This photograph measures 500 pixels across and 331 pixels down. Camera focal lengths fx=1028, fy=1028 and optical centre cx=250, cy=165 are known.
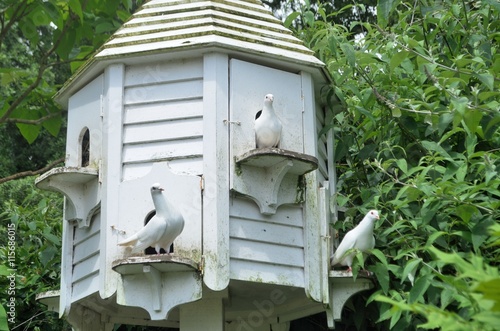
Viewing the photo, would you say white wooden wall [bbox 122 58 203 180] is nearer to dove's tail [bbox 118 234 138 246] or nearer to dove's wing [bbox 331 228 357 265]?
dove's tail [bbox 118 234 138 246]

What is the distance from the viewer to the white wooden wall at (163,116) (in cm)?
741

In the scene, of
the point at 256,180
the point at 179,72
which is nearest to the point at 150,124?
the point at 179,72

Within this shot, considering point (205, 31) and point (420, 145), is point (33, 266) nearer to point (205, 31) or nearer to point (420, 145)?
point (205, 31)

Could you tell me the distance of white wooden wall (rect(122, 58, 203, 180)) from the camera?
741 centimetres

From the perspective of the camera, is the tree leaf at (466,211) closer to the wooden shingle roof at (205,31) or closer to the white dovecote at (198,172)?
the white dovecote at (198,172)

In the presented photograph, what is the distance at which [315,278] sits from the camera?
7375mm

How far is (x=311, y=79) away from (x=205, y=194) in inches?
55.8

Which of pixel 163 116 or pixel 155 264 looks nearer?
pixel 155 264

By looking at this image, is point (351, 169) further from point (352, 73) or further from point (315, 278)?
point (315, 278)

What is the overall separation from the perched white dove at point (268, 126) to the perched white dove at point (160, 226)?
34.3 inches

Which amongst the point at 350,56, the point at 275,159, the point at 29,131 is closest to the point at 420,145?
the point at 350,56

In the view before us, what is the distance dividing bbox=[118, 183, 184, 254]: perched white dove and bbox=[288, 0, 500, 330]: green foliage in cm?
133

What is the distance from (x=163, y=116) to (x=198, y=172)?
1.83 feet

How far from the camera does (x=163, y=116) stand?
7555 millimetres
